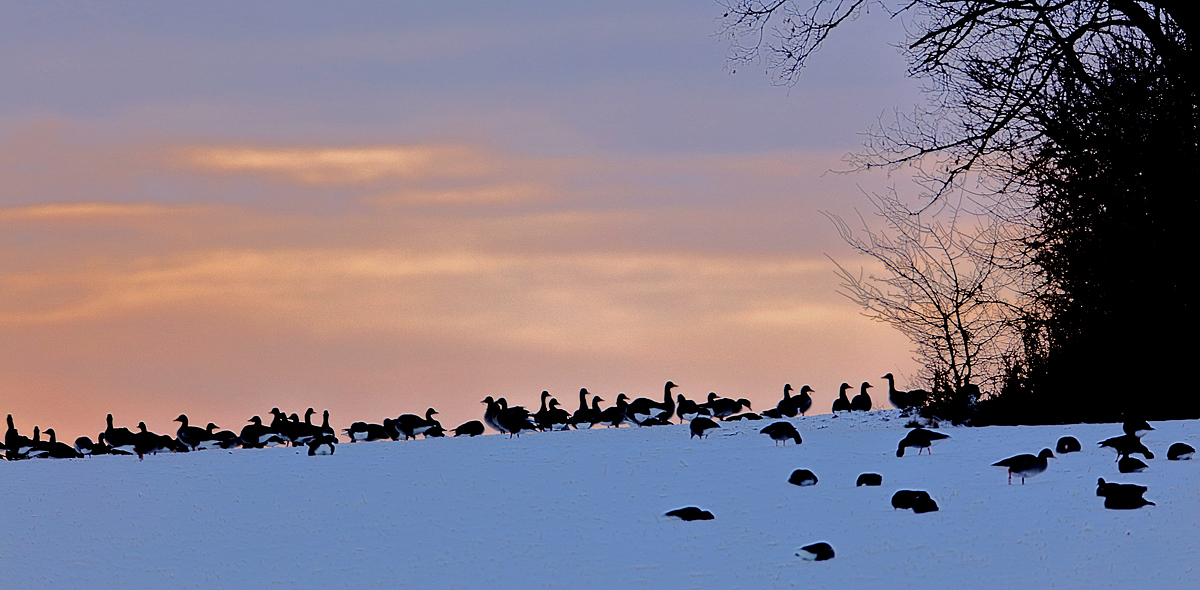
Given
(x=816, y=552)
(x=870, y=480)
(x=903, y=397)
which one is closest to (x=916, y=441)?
(x=870, y=480)

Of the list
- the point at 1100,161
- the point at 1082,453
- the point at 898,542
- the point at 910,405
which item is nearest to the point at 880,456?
the point at 1082,453

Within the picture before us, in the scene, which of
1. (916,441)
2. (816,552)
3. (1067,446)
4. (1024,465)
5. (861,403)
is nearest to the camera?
(816,552)

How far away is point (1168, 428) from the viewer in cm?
1709

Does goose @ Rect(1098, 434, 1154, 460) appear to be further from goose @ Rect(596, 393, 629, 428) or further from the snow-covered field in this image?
goose @ Rect(596, 393, 629, 428)

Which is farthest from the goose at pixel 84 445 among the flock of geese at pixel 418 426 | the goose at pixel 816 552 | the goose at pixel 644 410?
the goose at pixel 816 552

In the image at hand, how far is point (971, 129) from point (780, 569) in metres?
11.8

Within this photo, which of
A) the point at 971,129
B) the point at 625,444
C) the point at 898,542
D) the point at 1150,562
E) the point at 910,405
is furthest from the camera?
the point at 910,405

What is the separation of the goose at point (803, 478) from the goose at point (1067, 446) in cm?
365

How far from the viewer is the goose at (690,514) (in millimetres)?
→ 11812

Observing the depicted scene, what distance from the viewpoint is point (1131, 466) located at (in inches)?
519

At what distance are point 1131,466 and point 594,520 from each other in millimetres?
6121

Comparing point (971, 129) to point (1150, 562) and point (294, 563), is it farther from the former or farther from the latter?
point (294, 563)

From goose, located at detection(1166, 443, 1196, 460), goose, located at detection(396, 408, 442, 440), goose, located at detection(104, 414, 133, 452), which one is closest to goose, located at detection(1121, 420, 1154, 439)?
goose, located at detection(1166, 443, 1196, 460)

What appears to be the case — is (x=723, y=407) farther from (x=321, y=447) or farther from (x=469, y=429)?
(x=321, y=447)
